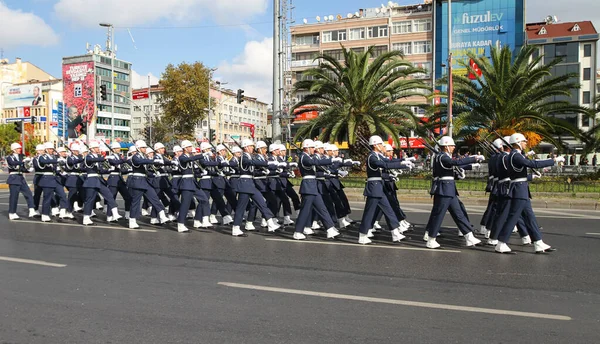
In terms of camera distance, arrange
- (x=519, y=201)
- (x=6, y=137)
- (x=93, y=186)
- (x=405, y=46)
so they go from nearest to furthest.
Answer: (x=519, y=201)
(x=93, y=186)
(x=405, y=46)
(x=6, y=137)

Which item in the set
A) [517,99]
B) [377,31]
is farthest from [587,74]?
[517,99]

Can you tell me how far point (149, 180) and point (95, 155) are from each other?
4.60 feet

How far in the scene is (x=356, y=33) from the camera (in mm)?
Answer: 59781

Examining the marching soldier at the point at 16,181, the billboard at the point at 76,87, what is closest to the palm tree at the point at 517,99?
the marching soldier at the point at 16,181

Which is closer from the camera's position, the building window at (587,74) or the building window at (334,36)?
the building window at (587,74)

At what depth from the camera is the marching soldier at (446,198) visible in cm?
892

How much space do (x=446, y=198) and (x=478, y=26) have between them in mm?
53598

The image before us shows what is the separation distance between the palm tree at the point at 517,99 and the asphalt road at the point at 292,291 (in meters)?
13.6

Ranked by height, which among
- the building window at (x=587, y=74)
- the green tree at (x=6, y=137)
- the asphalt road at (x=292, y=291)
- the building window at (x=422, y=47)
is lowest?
the asphalt road at (x=292, y=291)

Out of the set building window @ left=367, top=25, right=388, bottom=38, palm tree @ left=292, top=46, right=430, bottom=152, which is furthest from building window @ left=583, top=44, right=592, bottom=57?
palm tree @ left=292, top=46, right=430, bottom=152

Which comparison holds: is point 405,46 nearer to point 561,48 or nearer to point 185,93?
point 561,48

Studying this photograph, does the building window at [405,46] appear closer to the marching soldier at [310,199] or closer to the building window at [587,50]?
the building window at [587,50]

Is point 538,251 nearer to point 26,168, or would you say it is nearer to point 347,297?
point 347,297

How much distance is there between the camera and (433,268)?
290 inches
